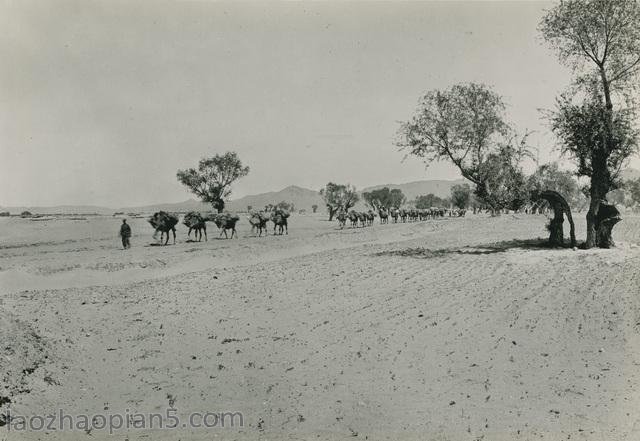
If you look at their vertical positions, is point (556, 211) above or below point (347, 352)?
above

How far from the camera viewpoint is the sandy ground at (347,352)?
575cm

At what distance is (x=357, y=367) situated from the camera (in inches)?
289

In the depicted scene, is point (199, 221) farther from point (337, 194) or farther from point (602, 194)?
point (337, 194)

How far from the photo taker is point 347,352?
7.92m

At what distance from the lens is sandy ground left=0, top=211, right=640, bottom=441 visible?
5.75 meters

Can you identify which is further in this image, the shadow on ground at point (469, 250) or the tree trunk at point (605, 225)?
the shadow on ground at point (469, 250)

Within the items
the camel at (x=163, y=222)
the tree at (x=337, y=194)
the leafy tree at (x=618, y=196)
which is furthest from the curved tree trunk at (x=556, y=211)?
the leafy tree at (x=618, y=196)

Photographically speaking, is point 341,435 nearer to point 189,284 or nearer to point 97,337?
point 97,337

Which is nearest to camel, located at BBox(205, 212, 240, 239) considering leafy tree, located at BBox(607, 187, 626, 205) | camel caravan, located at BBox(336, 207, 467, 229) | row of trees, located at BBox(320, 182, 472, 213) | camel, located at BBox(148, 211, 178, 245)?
camel, located at BBox(148, 211, 178, 245)

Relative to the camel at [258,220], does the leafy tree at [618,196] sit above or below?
above

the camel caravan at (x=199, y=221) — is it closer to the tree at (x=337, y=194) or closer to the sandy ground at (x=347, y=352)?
the sandy ground at (x=347, y=352)

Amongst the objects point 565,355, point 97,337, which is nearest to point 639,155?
point 565,355

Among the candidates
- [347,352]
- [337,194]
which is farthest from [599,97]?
[337,194]

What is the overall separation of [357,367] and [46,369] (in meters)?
4.64
